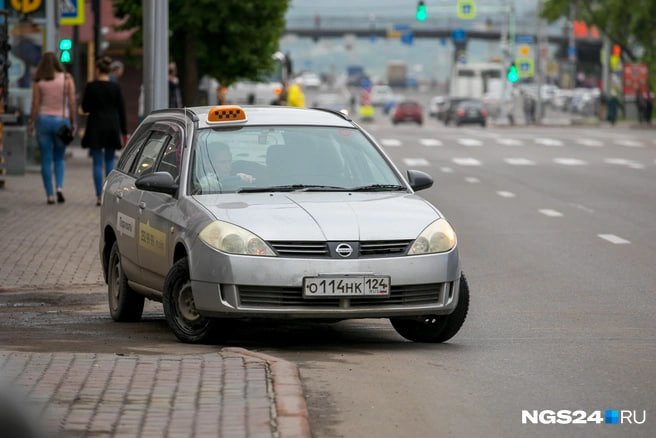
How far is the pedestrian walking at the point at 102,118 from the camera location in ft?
71.8

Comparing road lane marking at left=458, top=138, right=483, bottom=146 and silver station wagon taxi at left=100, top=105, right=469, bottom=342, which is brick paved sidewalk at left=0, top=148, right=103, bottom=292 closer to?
silver station wagon taxi at left=100, top=105, right=469, bottom=342

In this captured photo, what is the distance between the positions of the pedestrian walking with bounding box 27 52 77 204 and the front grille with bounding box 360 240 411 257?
12.3 m

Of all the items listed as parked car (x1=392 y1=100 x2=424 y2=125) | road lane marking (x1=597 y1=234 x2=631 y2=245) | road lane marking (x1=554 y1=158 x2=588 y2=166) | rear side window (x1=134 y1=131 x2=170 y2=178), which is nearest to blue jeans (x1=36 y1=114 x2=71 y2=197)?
road lane marking (x1=597 y1=234 x2=631 y2=245)

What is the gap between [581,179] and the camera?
32156mm

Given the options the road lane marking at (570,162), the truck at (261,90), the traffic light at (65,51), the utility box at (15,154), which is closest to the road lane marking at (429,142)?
the truck at (261,90)

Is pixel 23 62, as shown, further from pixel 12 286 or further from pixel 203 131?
pixel 203 131

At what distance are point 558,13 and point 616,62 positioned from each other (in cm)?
2392

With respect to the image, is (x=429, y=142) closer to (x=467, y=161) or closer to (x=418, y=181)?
(x=467, y=161)

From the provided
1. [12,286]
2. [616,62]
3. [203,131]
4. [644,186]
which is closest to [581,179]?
[644,186]

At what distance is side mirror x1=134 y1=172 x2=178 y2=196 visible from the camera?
35.6ft

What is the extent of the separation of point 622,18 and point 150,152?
74281 millimetres

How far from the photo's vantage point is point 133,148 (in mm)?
12539

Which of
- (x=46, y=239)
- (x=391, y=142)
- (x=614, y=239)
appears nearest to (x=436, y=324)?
(x=46, y=239)

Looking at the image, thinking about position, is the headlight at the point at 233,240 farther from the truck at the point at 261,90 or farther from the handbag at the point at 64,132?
the truck at the point at 261,90
